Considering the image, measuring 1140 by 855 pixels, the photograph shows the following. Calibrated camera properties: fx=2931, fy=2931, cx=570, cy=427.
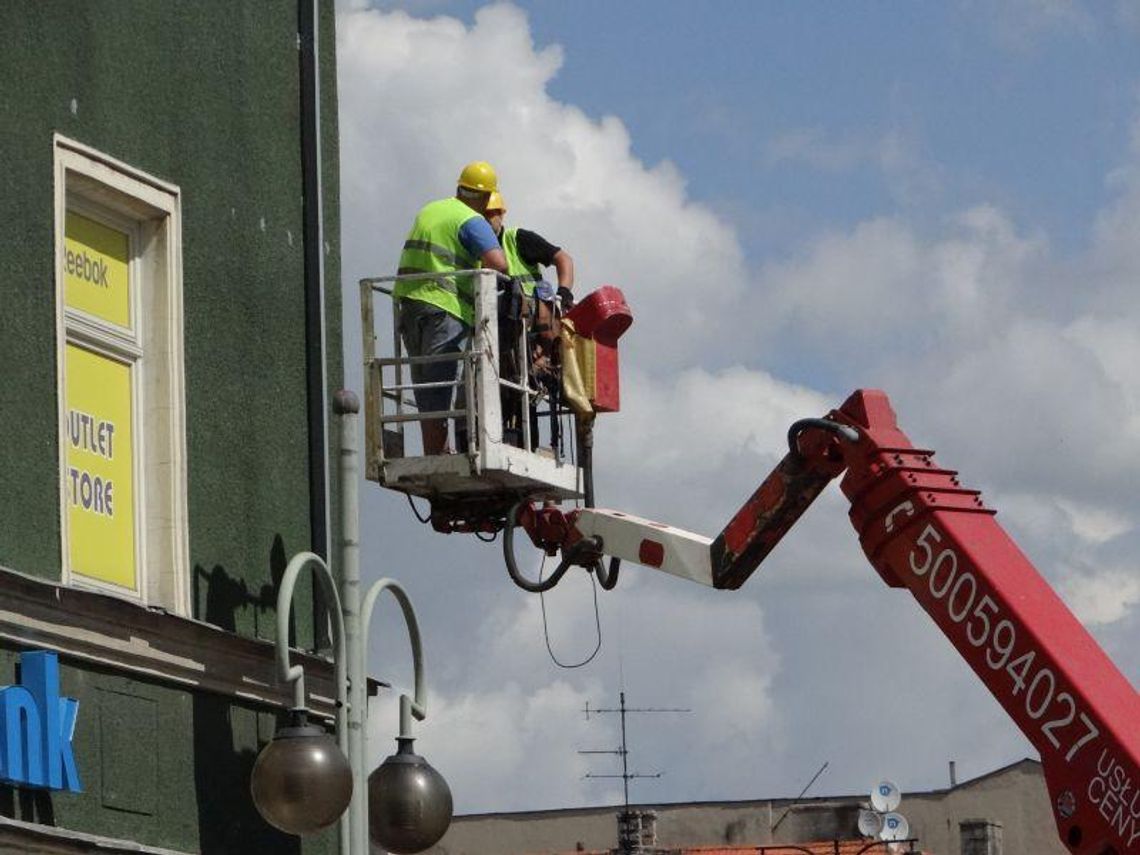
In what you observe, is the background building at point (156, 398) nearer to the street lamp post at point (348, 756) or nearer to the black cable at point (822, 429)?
the street lamp post at point (348, 756)

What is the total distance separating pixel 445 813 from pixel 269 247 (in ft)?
11.2

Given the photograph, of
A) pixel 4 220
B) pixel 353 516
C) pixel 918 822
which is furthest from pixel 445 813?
pixel 918 822

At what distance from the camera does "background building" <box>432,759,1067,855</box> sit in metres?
48.9

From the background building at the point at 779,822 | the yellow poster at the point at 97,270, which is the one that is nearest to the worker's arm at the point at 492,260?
the yellow poster at the point at 97,270

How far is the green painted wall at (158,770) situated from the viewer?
13.6 meters

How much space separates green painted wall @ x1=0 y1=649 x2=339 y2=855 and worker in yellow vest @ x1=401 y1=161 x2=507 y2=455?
6.31ft

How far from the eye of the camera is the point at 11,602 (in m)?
13.1

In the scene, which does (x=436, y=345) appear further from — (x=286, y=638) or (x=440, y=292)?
(x=286, y=638)

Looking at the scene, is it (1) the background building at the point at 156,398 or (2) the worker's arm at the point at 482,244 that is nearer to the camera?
(1) the background building at the point at 156,398

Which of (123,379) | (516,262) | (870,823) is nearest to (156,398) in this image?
(123,379)

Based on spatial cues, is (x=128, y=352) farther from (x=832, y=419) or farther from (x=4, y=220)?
(x=832, y=419)

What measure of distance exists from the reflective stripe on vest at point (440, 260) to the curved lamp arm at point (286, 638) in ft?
6.74

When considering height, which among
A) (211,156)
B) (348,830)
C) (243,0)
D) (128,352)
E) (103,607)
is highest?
(243,0)

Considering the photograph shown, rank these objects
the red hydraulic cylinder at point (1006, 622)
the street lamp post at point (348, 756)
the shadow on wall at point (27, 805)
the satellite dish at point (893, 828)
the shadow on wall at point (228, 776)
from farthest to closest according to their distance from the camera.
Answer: the satellite dish at point (893, 828) → the shadow on wall at point (228, 776) → the street lamp post at point (348, 756) → the shadow on wall at point (27, 805) → the red hydraulic cylinder at point (1006, 622)
